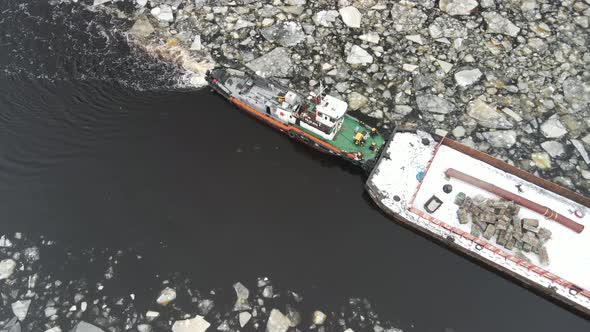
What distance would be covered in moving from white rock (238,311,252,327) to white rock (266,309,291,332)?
0.55 m

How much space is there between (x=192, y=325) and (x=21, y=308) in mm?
4889

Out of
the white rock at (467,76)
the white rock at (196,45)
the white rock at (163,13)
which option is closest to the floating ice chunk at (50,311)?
the white rock at (196,45)

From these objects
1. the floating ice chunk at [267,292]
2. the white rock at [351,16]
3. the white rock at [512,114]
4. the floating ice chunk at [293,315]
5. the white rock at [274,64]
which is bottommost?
the floating ice chunk at [293,315]

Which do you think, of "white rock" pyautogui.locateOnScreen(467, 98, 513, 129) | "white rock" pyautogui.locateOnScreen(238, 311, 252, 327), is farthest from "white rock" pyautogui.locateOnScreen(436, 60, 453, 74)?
"white rock" pyautogui.locateOnScreen(238, 311, 252, 327)

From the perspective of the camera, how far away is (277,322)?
36.7 feet

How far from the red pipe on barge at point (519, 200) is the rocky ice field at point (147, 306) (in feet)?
16.3

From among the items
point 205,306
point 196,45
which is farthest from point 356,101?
point 205,306

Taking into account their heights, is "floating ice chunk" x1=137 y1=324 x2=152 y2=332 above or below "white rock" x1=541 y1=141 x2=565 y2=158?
below

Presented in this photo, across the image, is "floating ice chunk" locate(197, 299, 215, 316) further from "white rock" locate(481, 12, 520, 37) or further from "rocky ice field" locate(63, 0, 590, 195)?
"white rock" locate(481, 12, 520, 37)

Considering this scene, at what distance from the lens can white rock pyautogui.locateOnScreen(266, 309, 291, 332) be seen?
436 inches

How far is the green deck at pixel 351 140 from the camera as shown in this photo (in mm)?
13305

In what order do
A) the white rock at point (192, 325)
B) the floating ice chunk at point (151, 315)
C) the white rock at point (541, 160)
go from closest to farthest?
the white rock at point (192, 325) → the floating ice chunk at point (151, 315) → the white rock at point (541, 160)

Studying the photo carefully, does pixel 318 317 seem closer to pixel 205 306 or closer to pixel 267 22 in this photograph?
pixel 205 306

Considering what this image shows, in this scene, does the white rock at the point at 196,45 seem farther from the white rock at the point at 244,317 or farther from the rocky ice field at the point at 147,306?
the white rock at the point at 244,317
